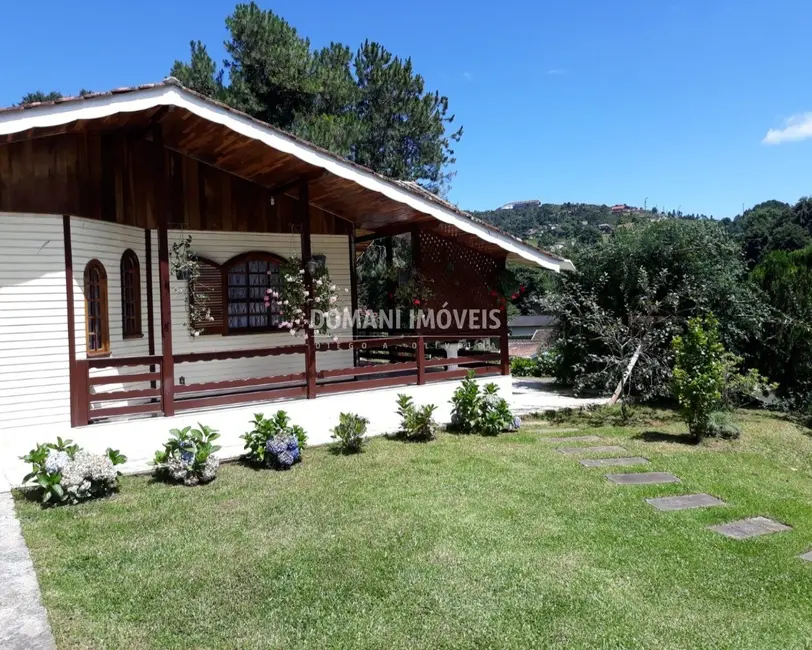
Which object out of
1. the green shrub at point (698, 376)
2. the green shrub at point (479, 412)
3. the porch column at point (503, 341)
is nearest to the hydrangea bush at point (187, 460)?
the green shrub at point (479, 412)

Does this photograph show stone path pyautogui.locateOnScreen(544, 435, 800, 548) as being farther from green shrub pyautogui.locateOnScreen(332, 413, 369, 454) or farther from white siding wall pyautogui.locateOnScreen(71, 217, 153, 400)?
white siding wall pyautogui.locateOnScreen(71, 217, 153, 400)

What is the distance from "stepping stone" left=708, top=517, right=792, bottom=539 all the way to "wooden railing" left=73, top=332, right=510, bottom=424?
16.4 ft

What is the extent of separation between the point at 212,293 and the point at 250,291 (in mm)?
687

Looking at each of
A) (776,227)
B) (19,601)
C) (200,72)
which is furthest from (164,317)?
(776,227)

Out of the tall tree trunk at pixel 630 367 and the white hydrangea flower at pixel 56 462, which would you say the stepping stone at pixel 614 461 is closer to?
the tall tree trunk at pixel 630 367

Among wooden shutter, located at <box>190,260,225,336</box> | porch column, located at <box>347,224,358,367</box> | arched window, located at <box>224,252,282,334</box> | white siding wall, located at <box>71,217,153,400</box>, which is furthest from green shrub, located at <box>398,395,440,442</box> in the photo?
white siding wall, located at <box>71,217,153,400</box>

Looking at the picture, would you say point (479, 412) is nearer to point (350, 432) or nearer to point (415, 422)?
point (415, 422)

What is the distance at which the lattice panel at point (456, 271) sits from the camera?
9977 mm

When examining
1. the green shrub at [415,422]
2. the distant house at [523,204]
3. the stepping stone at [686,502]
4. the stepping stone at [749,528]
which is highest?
the distant house at [523,204]

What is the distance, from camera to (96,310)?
7.98 metres

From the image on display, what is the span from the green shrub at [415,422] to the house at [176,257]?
713mm

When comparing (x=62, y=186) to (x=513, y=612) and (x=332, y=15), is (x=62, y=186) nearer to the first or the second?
(x=513, y=612)

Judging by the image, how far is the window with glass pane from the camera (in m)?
9.91

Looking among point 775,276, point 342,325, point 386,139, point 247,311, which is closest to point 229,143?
point 247,311
